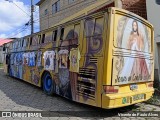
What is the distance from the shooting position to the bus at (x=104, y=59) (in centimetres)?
669

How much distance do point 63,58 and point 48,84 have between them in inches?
78.0

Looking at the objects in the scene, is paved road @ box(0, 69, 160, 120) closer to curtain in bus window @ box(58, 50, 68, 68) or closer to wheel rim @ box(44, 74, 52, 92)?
wheel rim @ box(44, 74, 52, 92)

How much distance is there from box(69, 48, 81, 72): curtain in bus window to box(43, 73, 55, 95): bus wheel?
1.83 m

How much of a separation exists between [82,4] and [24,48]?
1149 centimetres

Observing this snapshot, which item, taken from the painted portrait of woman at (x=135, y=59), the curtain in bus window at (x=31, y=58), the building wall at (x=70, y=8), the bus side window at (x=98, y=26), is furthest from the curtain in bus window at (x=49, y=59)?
the building wall at (x=70, y=8)

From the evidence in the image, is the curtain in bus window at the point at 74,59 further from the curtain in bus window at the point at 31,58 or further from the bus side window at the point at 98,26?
the curtain in bus window at the point at 31,58

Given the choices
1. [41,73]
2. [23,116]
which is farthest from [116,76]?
[41,73]

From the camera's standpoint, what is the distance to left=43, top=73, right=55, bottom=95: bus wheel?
990 cm

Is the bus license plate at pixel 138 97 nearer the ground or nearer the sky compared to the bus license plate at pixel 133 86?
nearer the ground

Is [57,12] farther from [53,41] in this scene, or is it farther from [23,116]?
[23,116]

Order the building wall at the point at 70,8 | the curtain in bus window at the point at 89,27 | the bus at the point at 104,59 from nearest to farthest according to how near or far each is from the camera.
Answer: the bus at the point at 104,59 → the curtain in bus window at the point at 89,27 → the building wall at the point at 70,8

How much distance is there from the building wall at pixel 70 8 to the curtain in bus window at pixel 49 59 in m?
4.07

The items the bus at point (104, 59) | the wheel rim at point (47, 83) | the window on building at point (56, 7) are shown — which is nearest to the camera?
the bus at point (104, 59)

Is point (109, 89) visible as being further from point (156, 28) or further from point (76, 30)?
point (156, 28)
